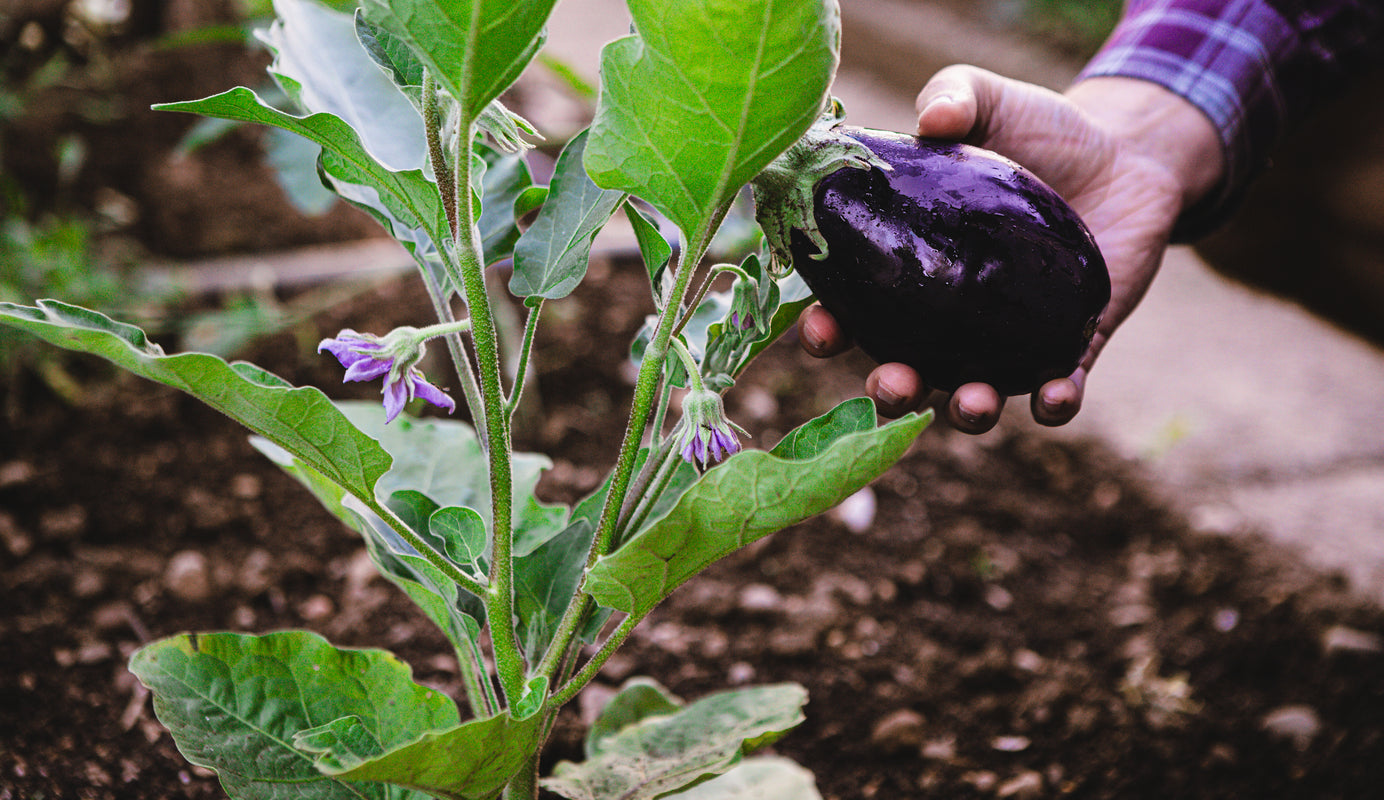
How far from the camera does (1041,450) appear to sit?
145 cm

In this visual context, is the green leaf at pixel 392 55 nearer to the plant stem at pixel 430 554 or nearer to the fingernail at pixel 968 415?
the plant stem at pixel 430 554

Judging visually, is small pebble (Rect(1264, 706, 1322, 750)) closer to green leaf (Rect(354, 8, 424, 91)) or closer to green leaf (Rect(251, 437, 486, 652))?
green leaf (Rect(251, 437, 486, 652))

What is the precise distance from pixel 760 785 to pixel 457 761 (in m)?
0.36

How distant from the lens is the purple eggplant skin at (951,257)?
57 cm

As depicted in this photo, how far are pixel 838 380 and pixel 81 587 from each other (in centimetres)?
106

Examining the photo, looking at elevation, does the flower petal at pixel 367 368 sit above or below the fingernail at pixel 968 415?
above

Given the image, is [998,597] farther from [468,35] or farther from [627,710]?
[468,35]

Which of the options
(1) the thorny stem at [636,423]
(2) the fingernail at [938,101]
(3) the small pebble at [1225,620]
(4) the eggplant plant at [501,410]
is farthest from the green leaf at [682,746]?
(3) the small pebble at [1225,620]

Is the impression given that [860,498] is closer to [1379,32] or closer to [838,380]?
[838,380]

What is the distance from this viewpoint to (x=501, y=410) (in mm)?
548

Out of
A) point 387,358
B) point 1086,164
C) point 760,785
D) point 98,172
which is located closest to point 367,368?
point 387,358

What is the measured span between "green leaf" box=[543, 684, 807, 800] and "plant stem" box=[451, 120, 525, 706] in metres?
0.11

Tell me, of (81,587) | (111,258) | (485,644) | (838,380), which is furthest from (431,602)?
(111,258)

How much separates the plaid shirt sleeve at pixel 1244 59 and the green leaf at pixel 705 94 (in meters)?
0.80
